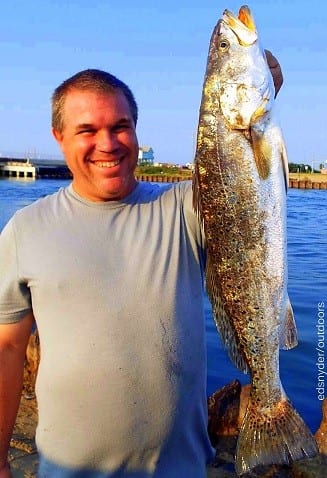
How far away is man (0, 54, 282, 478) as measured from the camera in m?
2.52

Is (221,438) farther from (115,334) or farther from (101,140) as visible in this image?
(101,140)

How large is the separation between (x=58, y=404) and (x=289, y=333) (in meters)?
1.21

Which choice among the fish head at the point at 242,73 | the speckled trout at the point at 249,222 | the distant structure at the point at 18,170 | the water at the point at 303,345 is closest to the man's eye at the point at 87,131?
the speckled trout at the point at 249,222

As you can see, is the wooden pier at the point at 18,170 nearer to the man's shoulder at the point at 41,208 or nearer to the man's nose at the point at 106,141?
the man's shoulder at the point at 41,208

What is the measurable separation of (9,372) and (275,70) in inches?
82.9

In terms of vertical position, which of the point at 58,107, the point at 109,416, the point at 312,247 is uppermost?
the point at 58,107

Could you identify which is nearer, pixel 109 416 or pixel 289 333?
pixel 109 416

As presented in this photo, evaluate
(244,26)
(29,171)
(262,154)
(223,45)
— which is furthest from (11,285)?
(29,171)

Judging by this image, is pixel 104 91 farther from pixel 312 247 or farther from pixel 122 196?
pixel 312 247

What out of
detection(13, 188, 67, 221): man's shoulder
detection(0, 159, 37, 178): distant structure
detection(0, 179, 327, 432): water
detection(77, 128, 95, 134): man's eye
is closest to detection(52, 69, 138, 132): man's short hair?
detection(77, 128, 95, 134): man's eye

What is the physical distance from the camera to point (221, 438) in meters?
6.23

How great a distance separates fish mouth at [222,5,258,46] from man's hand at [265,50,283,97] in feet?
0.42

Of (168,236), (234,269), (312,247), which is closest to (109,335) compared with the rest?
(168,236)

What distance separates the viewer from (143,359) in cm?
252
